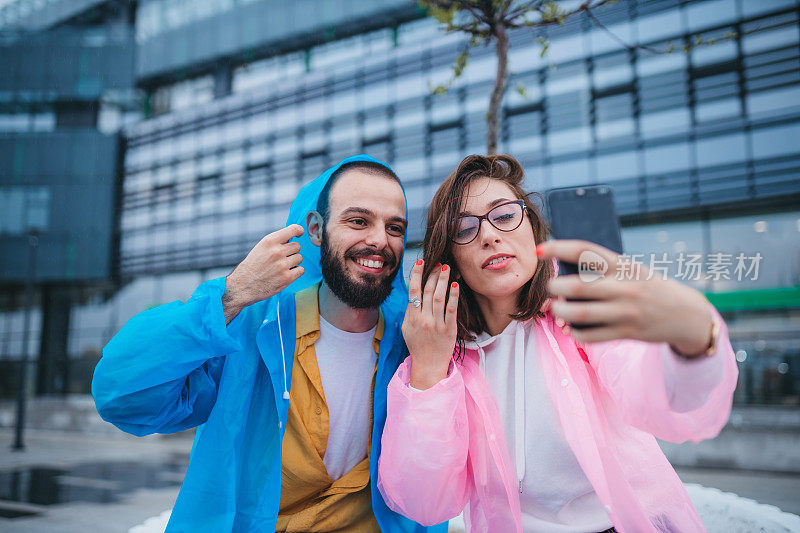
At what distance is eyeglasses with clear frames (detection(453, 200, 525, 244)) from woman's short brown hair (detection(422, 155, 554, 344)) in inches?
3.0

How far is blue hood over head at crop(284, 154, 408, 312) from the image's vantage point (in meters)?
3.10

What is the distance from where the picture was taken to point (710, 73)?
53.1ft

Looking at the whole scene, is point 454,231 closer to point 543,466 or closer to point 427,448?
point 427,448

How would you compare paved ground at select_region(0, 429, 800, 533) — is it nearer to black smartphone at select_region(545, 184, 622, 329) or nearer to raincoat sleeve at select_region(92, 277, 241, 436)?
raincoat sleeve at select_region(92, 277, 241, 436)

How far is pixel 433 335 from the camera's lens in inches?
81.4

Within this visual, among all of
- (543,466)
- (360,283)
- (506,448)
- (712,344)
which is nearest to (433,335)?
(506,448)

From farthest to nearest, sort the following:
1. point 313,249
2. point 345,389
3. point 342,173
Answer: point 313,249
point 342,173
point 345,389

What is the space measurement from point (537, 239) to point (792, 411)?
11890 millimetres

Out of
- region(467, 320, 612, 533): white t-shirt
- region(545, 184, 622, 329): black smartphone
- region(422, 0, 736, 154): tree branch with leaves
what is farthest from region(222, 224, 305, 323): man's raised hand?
region(422, 0, 736, 154): tree branch with leaves

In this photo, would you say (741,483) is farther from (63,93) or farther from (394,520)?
(63,93)

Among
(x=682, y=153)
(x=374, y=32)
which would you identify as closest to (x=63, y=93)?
(x=374, y=32)

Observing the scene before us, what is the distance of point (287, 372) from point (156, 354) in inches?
25.3

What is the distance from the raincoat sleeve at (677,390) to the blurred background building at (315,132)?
39.0ft

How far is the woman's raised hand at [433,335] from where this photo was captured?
6.77 ft
